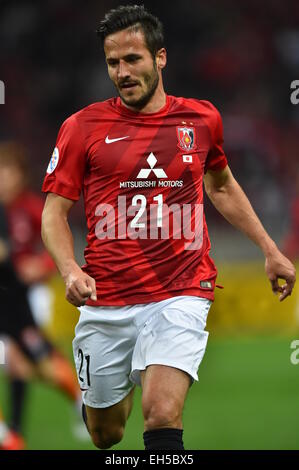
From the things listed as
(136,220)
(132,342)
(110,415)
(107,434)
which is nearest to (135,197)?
(136,220)

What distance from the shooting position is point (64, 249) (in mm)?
4434

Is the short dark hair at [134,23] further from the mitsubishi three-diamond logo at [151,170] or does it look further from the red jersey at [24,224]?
the red jersey at [24,224]

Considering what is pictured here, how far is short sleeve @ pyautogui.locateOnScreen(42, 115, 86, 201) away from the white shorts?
61cm

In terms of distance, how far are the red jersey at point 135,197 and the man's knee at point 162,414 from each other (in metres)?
0.55

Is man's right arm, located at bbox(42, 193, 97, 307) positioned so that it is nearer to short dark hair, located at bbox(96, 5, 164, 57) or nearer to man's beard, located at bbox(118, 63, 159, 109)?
man's beard, located at bbox(118, 63, 159, 109)

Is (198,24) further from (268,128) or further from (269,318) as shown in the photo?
(269,318)

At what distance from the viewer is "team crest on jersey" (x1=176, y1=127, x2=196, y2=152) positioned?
15.6ft

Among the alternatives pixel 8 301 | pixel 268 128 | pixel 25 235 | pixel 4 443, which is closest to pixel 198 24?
pixel 268 128

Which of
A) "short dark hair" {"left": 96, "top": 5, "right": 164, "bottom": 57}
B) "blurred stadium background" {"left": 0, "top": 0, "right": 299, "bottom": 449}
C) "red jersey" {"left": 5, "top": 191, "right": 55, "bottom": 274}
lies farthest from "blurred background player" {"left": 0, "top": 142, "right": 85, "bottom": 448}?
"blurred stadium background" {"left": 0, "top": 0, "right": 299, "bottom": 449}

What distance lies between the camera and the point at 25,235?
29.3 feet

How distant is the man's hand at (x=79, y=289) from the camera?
4082mm

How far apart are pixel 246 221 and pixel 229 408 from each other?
3.72m

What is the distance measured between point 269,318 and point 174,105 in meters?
8.58

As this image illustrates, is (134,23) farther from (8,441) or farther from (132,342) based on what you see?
(8,441)
